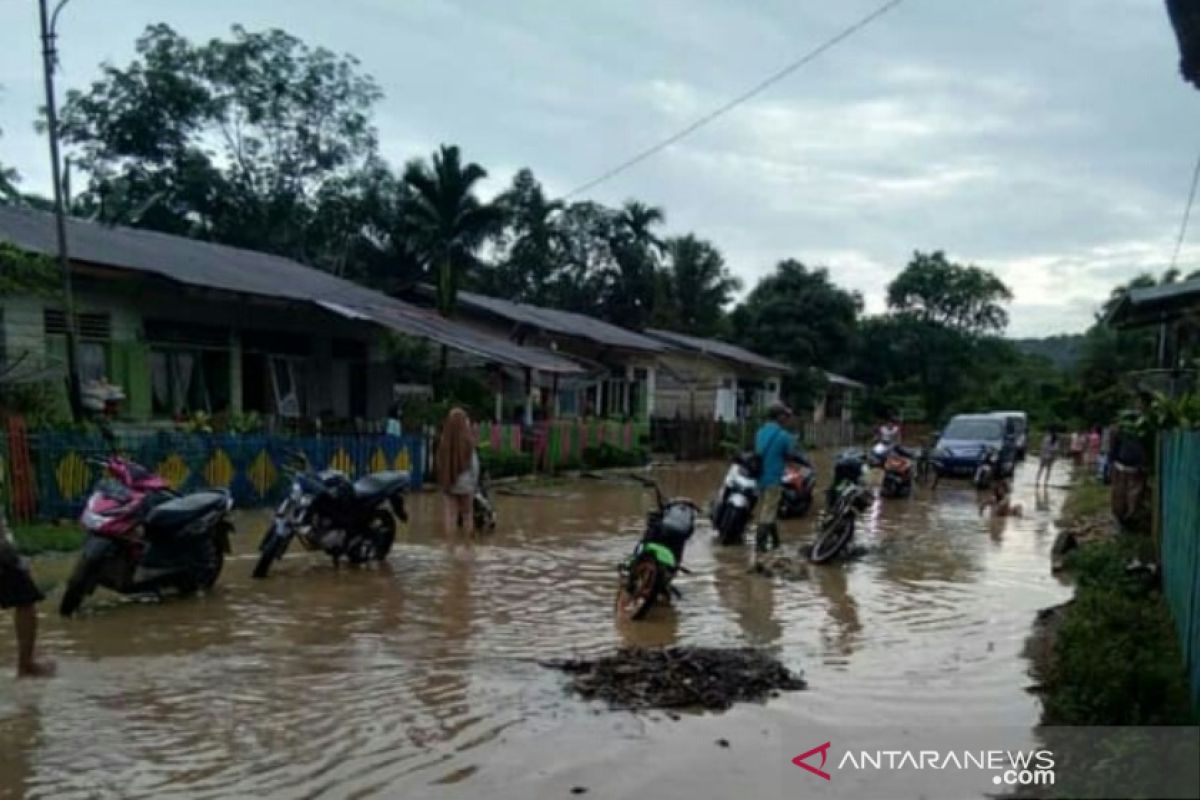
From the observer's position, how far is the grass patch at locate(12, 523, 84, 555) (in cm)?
1107

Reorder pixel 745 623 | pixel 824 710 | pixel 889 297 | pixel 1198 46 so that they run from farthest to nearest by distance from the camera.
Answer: pixel 889 297 → pixel 745 623 → pixel 824 710 → pixel 1198 46

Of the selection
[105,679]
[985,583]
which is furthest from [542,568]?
[105,679]

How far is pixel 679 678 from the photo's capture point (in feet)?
20.5

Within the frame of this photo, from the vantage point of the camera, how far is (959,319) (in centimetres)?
6262

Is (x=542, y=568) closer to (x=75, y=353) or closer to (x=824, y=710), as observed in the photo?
(x=824, y=710)

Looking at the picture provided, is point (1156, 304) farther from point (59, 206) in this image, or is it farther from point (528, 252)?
point (528, 252)

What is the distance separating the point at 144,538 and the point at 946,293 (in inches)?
2319

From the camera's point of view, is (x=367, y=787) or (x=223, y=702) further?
(x=223, y=702)

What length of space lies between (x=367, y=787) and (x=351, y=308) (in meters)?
17.3

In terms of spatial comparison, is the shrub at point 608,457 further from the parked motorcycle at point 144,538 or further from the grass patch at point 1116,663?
the grass patch at point 1116,663

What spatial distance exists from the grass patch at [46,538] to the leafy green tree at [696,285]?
4341cm

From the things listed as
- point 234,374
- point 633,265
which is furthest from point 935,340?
point 234,374

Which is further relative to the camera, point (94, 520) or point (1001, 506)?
point (1001, 506)

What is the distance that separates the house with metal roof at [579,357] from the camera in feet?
103
